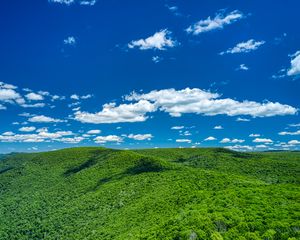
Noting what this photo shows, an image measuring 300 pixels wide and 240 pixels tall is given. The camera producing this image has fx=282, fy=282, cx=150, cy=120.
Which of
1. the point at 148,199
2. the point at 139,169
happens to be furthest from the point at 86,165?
the point at 148,199

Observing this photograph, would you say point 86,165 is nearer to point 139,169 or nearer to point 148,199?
point 139,169

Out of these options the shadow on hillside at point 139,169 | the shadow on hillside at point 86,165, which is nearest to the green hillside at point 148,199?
the shadow on hillside at point 139,169

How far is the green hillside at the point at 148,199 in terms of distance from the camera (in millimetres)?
37625

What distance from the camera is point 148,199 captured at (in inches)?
2886

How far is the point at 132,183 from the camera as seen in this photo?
315 ft

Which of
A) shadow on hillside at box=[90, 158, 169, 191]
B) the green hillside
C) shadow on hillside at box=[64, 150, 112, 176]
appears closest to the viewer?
the green hillside

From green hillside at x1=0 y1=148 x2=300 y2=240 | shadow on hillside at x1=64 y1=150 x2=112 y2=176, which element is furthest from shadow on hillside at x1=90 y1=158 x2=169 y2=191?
shadow on hillside at x1=64 y1=150 x2=112 y2=176

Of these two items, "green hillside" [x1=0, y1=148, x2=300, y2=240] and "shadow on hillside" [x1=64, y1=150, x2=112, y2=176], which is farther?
"shadow on hillside" [x1=64, y1=150, x2=112, y2=176]

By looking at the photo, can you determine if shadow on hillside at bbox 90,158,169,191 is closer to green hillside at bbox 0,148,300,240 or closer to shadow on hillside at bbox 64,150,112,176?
green hillside at bbox 0,148,300,240

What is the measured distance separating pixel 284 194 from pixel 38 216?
303 ft

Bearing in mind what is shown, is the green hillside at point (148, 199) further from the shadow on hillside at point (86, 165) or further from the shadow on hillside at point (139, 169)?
the shadow on hillside at point (86, 165)

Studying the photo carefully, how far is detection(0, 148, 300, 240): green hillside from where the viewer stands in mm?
37625

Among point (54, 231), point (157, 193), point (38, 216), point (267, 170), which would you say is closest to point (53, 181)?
point (38, 216)

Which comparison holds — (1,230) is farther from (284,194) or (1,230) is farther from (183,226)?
(284,194)
